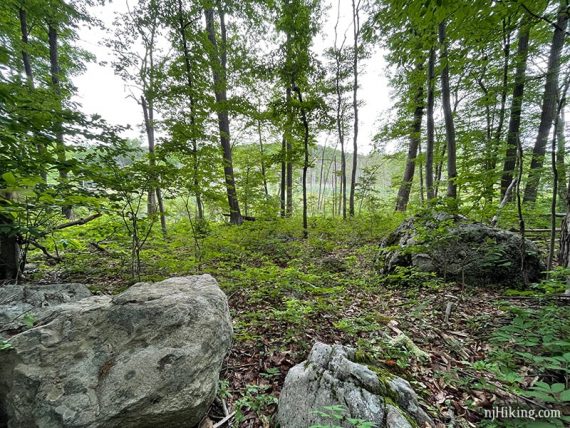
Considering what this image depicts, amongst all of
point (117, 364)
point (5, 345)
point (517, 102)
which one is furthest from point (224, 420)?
point (517, 102)

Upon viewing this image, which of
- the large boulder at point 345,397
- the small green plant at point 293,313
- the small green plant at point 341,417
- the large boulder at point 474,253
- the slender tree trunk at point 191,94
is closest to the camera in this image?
the small green plant at point 341,417

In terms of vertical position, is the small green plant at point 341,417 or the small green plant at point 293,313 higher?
the small green plant at point 341,417

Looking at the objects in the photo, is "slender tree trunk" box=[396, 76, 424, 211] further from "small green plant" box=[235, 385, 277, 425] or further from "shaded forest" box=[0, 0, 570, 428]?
"small green plant" box=[235, 385, 277, 425]

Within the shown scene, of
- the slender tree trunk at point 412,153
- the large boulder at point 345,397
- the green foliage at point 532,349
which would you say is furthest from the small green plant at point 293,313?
the slender tree trunk at point 412,153

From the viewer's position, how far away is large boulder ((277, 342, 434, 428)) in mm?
1366

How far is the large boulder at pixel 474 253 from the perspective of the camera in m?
3.59

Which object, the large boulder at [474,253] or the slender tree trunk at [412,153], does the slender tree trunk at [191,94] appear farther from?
the slender tree trunk at [412,153]

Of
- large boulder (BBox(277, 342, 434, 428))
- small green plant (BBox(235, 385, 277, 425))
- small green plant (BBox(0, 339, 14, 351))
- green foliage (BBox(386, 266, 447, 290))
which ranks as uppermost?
small green plant (BBox(0, 339, 14, 351))

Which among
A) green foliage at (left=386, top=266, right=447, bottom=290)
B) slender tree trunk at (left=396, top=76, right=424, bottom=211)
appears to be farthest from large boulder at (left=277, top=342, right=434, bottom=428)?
slender tree trunk at (left=396, top=76, right=424, bottom=211)

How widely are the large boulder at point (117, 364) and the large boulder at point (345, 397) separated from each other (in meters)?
0.63

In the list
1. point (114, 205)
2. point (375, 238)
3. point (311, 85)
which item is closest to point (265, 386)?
point (114, 205)

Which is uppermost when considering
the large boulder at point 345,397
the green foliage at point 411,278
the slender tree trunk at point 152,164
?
the slender tree trunk at point 152,164

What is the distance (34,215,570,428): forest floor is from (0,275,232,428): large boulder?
17.6 inches

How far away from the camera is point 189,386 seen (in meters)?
1.61
